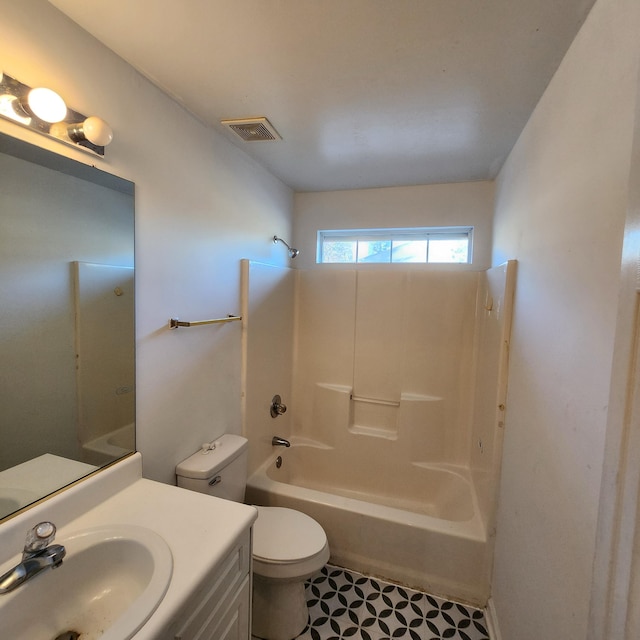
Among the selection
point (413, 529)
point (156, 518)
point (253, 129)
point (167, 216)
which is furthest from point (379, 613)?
point (253, 129)

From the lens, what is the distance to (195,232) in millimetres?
1534

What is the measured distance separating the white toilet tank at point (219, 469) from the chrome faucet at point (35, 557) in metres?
0.64

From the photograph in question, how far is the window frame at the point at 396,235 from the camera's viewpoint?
7.92 ft

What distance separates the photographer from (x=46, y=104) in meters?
0.88

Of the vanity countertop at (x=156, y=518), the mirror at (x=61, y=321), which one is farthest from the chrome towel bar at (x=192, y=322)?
the vanity countertop at (x=156, y=518)

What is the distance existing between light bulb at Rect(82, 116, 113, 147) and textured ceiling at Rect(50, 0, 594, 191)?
0.32 meters

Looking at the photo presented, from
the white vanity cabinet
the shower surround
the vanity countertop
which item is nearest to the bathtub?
the shower surround

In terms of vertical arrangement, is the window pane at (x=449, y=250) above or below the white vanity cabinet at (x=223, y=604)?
above

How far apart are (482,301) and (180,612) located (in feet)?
7.20

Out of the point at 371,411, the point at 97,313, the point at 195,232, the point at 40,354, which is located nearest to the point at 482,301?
the point at 371,411

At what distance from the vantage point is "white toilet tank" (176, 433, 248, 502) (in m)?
1.46

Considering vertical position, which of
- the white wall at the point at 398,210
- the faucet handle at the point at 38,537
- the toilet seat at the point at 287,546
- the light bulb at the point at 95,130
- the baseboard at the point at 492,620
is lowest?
the baseboard at the point at 492,620

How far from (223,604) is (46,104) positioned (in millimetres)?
1519

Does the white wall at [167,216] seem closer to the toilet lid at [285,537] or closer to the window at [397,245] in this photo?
the toilet lid at [285,537]
